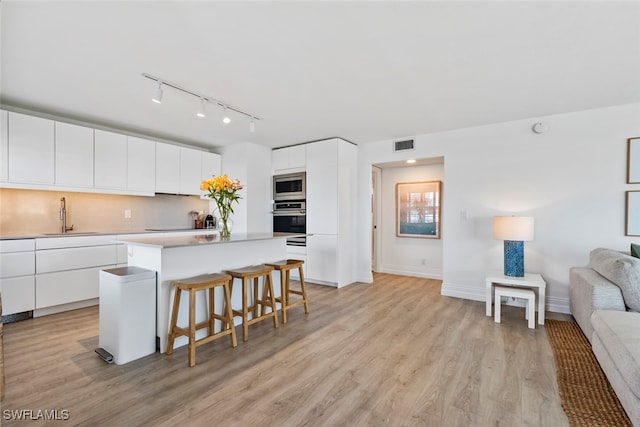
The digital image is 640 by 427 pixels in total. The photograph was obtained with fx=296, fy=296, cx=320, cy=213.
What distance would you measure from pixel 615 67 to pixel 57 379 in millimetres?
4937

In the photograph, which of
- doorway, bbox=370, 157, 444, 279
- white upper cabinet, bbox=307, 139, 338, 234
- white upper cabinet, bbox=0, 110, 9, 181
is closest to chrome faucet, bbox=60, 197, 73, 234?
white upper cabinet, bbox=0, 110, 9, 181

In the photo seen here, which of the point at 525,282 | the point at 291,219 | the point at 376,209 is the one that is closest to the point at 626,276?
the point at 525,282

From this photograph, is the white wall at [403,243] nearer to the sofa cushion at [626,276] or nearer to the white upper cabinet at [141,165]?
the sofa cushion at [626,276]

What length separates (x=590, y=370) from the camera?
7.14ft

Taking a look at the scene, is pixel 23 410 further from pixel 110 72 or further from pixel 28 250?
pixel 110 72

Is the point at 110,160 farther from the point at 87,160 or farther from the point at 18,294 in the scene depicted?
the point at 18,294

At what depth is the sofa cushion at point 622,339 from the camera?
5.19 ft

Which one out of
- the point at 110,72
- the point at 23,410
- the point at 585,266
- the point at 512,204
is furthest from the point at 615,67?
the point at 23,410

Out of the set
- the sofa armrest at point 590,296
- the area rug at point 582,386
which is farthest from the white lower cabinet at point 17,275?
the sofa armrest at point 590,296

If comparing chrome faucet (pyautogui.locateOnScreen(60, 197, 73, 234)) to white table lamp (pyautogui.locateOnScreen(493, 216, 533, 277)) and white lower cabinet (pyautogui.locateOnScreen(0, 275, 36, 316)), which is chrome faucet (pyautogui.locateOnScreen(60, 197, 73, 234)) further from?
white table lamp (pyautogui.locateOnScreen(493, 216, 533, 277))

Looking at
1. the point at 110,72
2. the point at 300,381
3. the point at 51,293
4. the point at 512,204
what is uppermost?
the point at 110,72

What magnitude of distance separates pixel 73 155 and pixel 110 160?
391 millimetres

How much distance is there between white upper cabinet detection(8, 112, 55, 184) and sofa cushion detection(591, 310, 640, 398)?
5294 millimetres

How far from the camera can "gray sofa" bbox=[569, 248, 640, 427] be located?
1638mm
